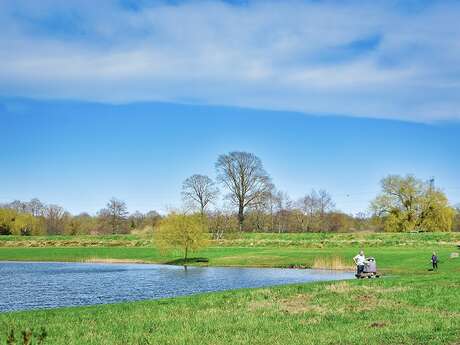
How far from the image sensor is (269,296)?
75.9 feet

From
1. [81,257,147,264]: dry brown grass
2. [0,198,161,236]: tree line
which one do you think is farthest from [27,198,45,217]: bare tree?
[81,257,147,264]: dry brown grass

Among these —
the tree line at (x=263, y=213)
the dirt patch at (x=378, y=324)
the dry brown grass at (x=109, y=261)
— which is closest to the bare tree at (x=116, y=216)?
the tree line at (x=263, y=213)

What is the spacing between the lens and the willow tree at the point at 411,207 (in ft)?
336

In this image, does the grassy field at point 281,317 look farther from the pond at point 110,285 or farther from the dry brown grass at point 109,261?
the dry brown grass at point 109,261

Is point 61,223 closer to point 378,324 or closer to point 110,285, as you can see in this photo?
point 110,285

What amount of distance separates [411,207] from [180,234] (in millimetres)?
58174

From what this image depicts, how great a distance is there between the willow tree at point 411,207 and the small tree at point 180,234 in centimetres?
5198

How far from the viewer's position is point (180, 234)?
63.2 m

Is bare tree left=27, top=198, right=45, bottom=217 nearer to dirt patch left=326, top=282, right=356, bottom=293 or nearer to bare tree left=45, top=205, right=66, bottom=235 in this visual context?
bare tree left=45, top=205, right=66, bottom=235

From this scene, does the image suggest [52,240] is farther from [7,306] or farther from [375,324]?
[375,324]

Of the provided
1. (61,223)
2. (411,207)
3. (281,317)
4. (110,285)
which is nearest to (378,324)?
(281,317)

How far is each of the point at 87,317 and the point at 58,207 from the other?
162521 mm

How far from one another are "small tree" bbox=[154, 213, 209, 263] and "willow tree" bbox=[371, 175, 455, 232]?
52.0m

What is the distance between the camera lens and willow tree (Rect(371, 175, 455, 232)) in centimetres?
10244
